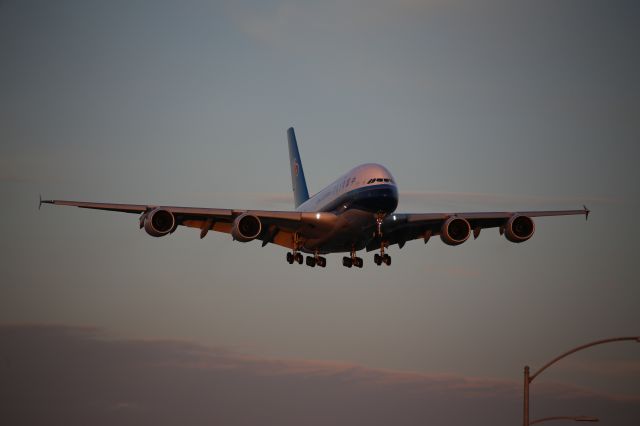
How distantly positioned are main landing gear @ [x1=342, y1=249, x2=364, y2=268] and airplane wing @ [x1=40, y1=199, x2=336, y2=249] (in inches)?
170

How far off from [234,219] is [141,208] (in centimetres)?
515

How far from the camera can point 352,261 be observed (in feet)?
174

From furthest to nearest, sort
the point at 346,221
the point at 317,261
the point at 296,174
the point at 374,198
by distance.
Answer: the point at 296,174 < the point at 317,261 < the point at 346,221 < the point at 374,198

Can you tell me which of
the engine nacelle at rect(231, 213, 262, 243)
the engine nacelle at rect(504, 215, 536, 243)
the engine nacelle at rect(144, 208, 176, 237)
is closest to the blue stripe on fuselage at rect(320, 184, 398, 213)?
the engine nacelle at rect(231, 213, 262, 243)

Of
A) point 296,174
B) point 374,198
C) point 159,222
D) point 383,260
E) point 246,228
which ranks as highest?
point 296,174

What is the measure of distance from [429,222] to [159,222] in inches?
604

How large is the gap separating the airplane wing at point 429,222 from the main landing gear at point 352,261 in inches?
41.4

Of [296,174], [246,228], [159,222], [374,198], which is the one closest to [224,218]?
[246,228]

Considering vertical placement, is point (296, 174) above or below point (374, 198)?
above

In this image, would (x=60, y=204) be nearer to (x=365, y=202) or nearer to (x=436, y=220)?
(x=365, y=202)

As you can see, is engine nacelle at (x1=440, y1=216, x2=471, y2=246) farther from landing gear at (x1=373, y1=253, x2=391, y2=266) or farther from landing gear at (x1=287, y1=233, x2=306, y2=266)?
landing gear at (x1=287, y1=233, x2=306, y2=266)

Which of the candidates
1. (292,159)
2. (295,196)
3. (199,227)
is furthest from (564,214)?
(292,159)

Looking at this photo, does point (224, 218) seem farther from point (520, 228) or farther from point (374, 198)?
point (520, 228)

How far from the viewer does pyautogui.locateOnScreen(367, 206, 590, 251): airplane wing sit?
161 ft
